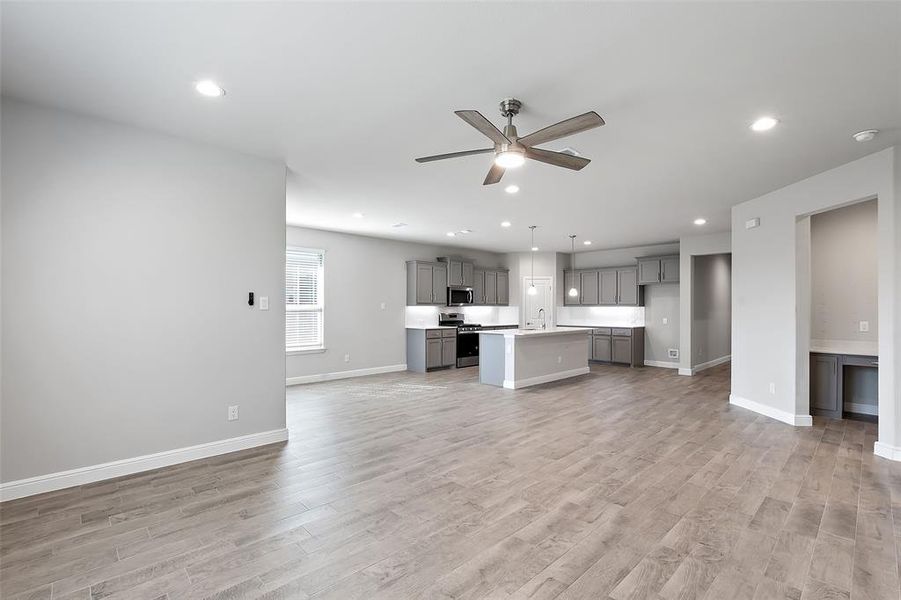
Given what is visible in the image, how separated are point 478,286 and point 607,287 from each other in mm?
2951

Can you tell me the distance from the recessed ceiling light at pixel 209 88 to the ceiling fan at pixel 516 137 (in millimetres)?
1436

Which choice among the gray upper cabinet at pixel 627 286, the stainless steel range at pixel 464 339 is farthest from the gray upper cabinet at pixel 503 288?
the gray upper cabinet at pixel 627 286

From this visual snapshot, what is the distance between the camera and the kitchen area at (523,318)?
7.29 meters

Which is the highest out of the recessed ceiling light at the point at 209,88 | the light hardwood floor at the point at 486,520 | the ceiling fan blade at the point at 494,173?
the recessed ceiling light at the point at 209,88

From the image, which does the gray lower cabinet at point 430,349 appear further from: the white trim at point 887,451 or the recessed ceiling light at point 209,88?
the white trim at point 887,451

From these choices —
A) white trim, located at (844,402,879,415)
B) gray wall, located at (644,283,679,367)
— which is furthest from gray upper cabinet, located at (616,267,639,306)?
white trim, located at (844,402,879,415)

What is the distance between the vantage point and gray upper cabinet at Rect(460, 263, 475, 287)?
386 inches

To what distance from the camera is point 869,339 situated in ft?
17.6

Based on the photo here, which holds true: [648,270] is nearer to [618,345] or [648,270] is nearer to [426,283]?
[618,345]

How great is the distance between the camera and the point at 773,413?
16.8 feet

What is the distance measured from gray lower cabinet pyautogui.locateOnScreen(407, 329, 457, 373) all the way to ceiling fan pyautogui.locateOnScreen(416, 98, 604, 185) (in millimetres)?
5806

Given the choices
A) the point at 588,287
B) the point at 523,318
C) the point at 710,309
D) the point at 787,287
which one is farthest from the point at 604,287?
the point at 787,287

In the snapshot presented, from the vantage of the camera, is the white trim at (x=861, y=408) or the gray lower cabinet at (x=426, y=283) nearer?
the white trim at (x=861, y=408)

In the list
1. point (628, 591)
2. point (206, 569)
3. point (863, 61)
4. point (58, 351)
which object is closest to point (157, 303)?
point (58, 351)
